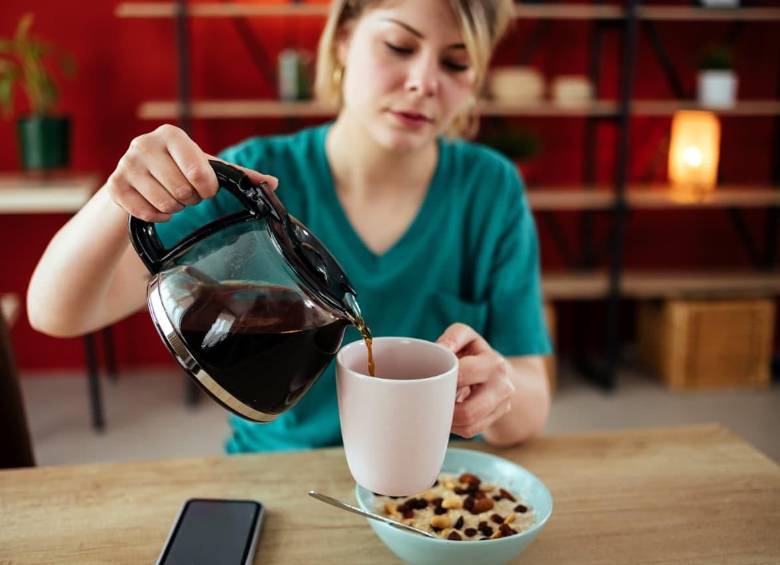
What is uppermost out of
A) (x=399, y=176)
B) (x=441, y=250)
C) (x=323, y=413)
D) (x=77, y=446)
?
(x=399, y=176)

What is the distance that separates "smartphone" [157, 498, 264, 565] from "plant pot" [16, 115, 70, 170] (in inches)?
92.0

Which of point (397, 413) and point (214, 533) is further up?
point (397, 413)

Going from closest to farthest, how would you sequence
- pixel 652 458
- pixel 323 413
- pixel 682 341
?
pixel 652 458 → pixel 323 413 → pixel 682 341

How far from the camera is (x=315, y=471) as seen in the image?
3.20ft

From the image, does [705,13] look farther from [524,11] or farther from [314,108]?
[314,108]

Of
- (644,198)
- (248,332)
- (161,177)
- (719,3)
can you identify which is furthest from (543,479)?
(719,3)

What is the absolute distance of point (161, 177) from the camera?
709 mm

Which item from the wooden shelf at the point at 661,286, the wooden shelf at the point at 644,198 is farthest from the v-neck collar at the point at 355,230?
the wooden shelf at the point at 661,286

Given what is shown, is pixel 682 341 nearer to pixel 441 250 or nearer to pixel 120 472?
pixel 441 250

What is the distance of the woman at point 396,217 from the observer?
3.46 feet

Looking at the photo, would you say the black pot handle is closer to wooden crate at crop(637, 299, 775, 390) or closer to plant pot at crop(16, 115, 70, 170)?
plant pot at crop(16, 115, 70, 170)

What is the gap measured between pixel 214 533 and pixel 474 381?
1.05 feet

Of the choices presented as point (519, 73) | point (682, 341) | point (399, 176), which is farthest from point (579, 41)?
point (399, 176)

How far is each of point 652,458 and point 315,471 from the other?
1.47ft
